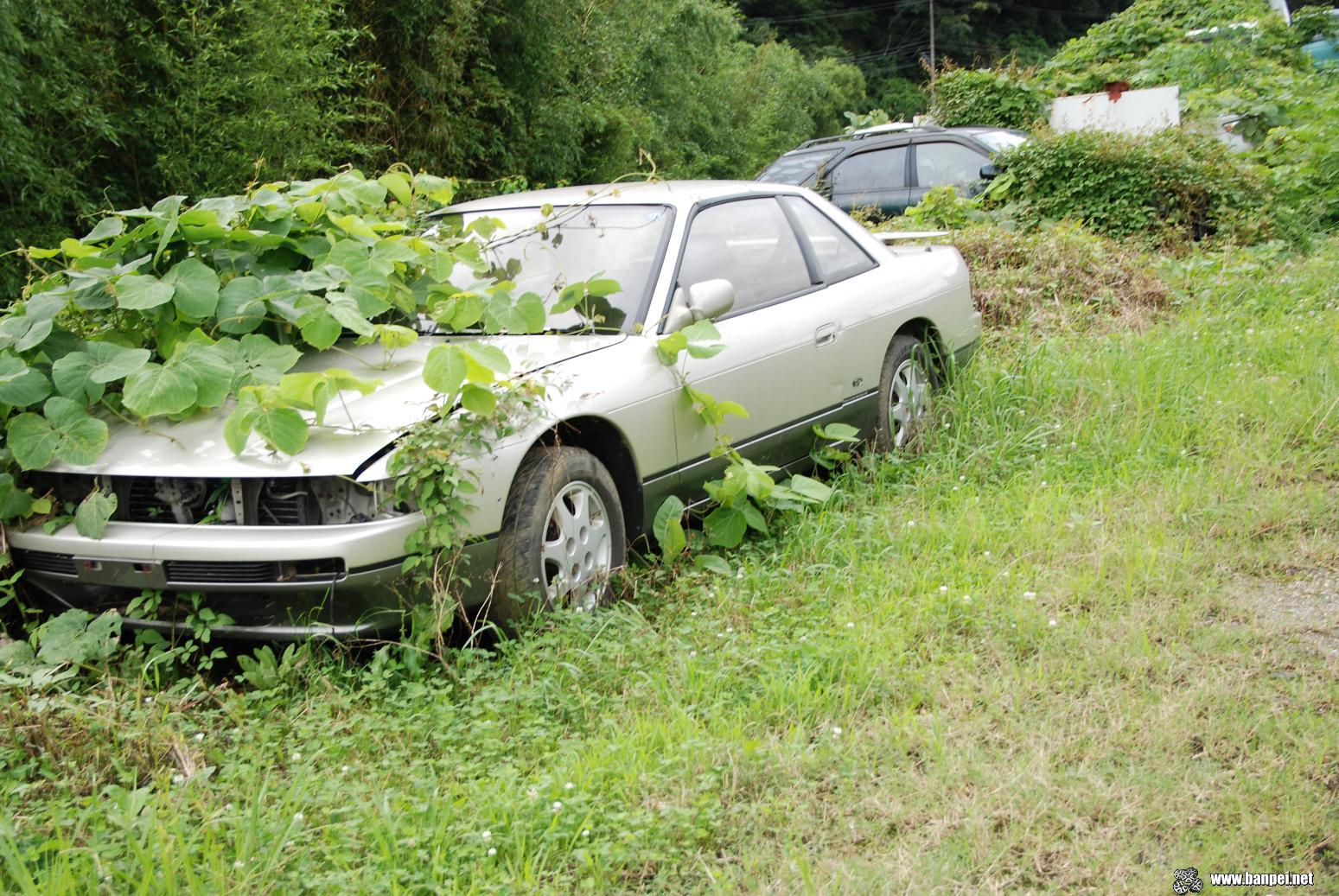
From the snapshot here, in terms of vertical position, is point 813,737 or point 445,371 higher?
point 445,371

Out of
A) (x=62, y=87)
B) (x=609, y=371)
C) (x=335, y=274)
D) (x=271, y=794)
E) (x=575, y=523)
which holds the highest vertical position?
(x=62, y=87)

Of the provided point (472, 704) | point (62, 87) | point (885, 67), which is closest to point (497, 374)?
point (472, 704)

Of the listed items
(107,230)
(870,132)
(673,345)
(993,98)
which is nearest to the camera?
(107,230)

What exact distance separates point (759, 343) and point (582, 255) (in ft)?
2.52

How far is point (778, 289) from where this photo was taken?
510 centimetres

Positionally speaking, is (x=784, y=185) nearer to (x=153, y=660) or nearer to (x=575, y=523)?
(x=575, y=523)

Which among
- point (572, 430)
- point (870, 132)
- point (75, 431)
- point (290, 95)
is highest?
point (290, 95)

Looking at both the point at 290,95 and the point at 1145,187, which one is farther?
the point at 1145,187

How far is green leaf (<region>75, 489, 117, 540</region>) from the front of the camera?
11.4 ft

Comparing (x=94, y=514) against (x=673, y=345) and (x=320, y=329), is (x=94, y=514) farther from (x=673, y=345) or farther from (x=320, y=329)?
(x=673, y=345)

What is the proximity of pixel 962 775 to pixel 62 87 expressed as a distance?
8.32 m

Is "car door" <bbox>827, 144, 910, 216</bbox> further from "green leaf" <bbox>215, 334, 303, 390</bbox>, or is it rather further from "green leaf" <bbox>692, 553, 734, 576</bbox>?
"green leaf" <bbox>215, 334, 303, 390</bbox>

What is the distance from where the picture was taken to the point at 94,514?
11.4 ft

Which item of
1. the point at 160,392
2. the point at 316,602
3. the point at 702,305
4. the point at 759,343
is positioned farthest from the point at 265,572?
the point at 759,343
